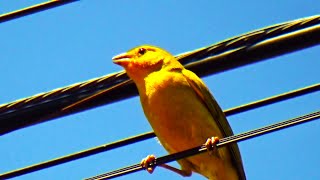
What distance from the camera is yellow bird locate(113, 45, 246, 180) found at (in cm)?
692

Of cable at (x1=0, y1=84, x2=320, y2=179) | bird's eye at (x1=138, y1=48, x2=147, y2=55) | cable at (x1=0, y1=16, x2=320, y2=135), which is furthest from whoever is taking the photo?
bird's eye at (x1=138, y1=48, x2=147, y2=55)

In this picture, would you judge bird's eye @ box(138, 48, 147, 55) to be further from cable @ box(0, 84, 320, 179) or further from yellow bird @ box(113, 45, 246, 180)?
cable @ box(0, 84, 320, 179)

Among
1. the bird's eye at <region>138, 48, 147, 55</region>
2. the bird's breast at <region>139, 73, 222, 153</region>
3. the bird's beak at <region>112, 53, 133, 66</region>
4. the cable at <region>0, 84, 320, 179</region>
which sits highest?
the bird's eye at <region>138, 48, 147, 55</region>

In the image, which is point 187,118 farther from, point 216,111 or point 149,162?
point 149,162

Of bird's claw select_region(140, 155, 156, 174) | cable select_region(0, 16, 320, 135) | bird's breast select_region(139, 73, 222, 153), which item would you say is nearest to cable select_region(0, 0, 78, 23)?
cable select_region(0, 16, 320, 135)

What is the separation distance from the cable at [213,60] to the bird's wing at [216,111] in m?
1.03

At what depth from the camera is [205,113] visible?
709 centimetres

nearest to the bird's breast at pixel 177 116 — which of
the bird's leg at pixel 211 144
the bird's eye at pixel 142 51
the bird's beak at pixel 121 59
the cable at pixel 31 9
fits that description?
the bird's leg at pixel 211 144

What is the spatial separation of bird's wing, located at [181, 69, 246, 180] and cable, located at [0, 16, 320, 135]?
3.39ft

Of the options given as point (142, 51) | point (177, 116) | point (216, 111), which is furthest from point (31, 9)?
point (216, 111)

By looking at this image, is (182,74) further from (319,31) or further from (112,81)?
(319,31)

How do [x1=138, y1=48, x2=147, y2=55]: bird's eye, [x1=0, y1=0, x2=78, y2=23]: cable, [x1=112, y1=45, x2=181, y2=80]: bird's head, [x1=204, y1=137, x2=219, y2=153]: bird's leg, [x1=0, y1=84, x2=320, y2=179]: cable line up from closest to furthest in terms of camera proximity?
[x1=0, y1=84, x2=320, y2=179]: cable, [x1=204, y1=137, x2=219, y2=153]: bird's leg, [x1=0, y1=0, x2=78, y2=23]: cable, [x1=112, y1=45, x2=181, y2=80]: bird's head, [x1=138, y1=48, x2=147, y2=55]: bird's eye

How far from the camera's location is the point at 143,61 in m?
7.84

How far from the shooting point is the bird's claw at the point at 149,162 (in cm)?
608
